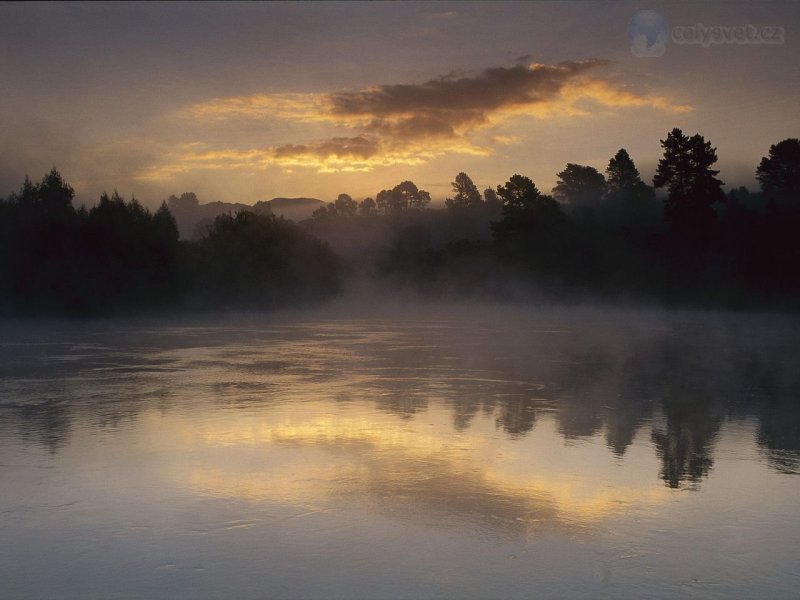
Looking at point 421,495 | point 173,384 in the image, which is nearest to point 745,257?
point 173,384

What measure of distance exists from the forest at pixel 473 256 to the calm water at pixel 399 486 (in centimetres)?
5870

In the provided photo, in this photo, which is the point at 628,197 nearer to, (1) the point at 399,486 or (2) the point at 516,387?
(2) the point at 516,387

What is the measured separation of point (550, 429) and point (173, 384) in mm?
11036

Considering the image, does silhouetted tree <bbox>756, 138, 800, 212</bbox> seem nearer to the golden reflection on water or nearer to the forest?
the forest

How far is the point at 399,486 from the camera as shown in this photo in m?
10.4

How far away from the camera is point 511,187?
135 metres

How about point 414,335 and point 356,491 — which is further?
point 414,335

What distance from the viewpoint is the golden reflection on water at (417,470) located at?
9523 mm

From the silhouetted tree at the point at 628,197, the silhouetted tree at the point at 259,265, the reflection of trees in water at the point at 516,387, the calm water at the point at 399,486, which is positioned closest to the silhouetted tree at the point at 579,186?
the silhouetted tree at the point at 628,197

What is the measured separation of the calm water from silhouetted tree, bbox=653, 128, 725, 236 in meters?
75.2

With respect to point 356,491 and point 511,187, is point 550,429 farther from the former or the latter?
point 511,187

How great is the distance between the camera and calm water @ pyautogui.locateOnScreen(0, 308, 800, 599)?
729 cm

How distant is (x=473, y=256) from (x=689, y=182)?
4533cm

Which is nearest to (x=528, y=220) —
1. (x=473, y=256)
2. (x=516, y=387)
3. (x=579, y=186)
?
(x=473, y=256)
